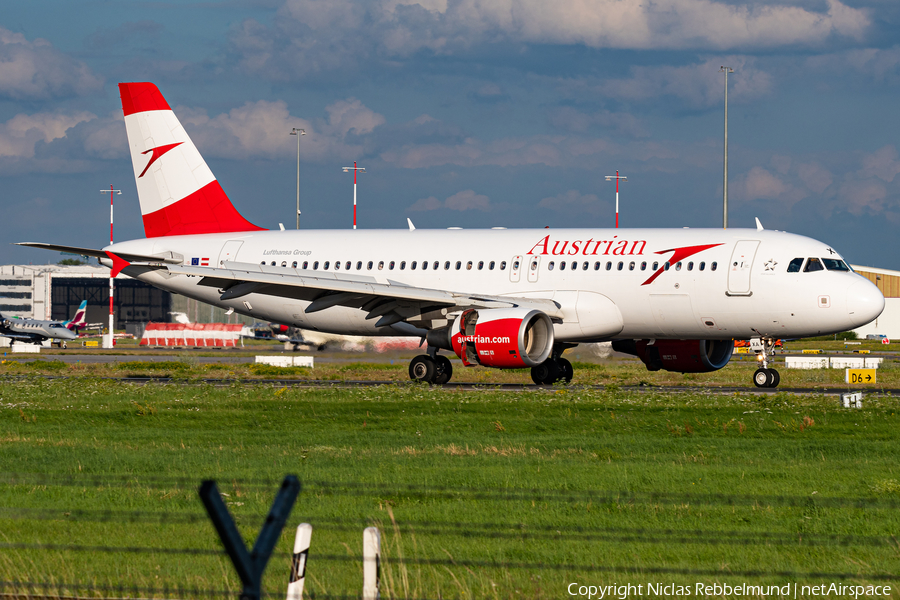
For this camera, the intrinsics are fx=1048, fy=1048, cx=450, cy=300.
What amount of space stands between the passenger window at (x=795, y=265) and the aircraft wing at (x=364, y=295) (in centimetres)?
625

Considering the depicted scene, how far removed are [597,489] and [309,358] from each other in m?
34.1

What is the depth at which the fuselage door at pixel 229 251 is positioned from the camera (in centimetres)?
3484

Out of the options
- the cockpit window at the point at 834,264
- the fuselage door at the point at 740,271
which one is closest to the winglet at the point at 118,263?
the fuselage door at the point at 740,271

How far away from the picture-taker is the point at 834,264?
27.7 m

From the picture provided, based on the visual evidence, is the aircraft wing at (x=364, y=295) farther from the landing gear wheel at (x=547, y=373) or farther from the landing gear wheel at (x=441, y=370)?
the landing gear wheel at (x=547, y=373)

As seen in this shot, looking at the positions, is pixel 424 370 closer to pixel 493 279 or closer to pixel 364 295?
pixel 364 295

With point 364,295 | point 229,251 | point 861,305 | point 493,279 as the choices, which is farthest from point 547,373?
point 229,251

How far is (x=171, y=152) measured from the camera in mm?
36062

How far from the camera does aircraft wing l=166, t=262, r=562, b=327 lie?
2923cm

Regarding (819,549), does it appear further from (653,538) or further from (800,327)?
(800,327)

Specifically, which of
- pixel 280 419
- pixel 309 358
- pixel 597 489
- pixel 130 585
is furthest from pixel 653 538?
pixel 309 358

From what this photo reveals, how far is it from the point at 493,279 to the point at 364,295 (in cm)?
388

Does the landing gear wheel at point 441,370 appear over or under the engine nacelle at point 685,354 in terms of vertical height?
under

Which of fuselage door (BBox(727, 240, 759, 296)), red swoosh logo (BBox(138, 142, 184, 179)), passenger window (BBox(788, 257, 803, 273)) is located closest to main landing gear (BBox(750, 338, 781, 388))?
fuselage door (BBox(727, 240, 759, 296))
